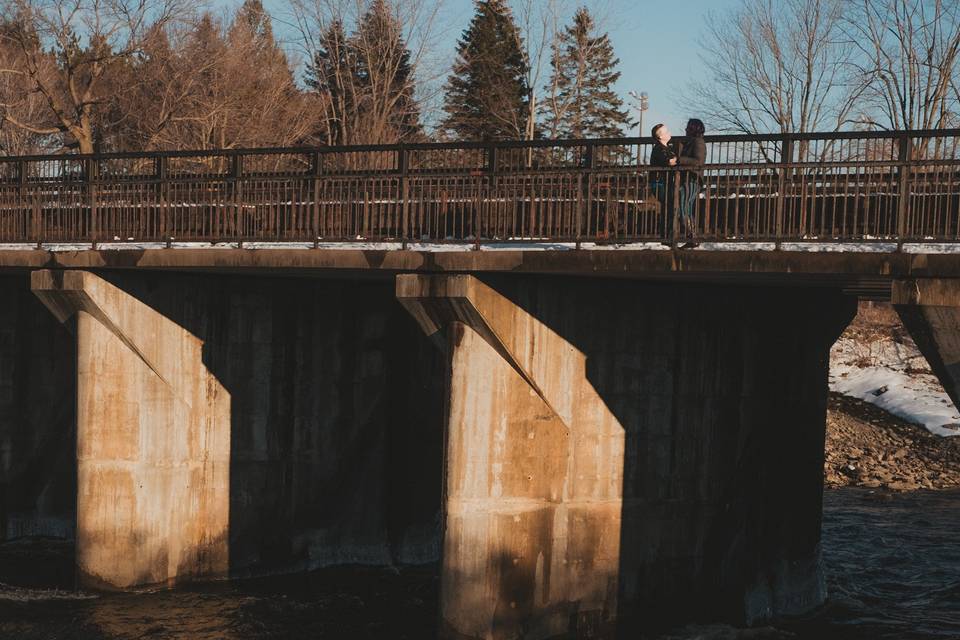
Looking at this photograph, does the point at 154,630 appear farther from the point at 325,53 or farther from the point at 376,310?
the point at 325,53

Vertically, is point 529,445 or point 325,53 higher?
point 325,53

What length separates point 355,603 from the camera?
20672 millimetres

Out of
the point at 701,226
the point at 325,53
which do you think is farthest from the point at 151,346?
the point at 325,53

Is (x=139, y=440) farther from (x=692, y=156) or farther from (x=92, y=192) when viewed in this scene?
(x=692, y=156)

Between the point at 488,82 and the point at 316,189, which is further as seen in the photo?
the point at 488,82

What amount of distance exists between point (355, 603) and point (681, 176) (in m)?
9.62

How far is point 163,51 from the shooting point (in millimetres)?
45688

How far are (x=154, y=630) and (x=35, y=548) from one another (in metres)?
7.87

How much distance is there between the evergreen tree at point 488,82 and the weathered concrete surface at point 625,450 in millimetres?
40695

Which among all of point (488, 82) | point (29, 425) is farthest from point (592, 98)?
point (29, 425)

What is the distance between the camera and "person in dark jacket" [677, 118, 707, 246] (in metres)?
15.3

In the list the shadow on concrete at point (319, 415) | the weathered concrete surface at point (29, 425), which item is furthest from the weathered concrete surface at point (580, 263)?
the weathered concrete surface at point (29, 425)

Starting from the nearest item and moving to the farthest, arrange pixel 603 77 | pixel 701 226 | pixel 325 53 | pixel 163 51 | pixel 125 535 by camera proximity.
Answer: pixel 701 226 < pixel 125 535 < pixel 163 51 < pixel 325 53 < pixel 603 77

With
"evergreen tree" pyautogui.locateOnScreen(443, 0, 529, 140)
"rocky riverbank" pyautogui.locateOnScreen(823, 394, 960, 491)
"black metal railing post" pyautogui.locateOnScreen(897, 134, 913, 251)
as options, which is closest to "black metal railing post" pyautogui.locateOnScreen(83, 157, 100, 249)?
"black metal railing post" pyautogui.locateOnScreen(897, 134, 913, 251)
